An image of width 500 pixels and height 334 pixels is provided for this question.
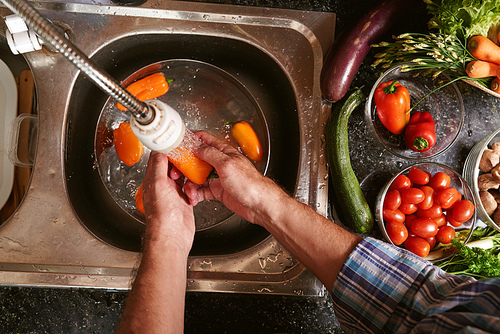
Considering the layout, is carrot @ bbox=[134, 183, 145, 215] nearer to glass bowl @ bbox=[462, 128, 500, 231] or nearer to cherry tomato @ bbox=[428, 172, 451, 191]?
cherry tomato @ bbox=[428, 172, 451, 191]

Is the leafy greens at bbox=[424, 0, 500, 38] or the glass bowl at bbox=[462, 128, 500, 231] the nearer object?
the leafy greens at bbox=[424, 0, 500, 38]

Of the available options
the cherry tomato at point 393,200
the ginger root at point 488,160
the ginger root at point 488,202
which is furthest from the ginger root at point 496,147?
the cherry tomato at point 393,200

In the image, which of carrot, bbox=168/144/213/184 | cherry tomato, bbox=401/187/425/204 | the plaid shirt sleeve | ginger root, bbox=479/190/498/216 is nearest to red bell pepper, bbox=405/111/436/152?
cherry tomato, bbox=401/187/425/204

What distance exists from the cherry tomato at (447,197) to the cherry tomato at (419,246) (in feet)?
0.42

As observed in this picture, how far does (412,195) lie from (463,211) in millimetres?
164

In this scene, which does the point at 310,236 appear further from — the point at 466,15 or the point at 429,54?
the point at 466,15

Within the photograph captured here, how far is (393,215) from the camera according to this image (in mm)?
974

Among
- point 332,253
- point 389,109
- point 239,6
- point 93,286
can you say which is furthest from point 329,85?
point 93,286

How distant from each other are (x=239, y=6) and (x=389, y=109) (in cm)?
55

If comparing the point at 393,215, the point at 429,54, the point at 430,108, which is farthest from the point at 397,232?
the point at 429,54

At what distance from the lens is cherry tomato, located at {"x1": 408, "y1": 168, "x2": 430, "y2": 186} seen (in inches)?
38.5

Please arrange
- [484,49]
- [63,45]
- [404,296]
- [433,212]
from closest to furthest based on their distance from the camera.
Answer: [63,45], [404,296], [484,49], [433,212]

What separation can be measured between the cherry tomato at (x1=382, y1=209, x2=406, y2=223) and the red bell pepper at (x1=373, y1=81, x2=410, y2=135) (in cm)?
26

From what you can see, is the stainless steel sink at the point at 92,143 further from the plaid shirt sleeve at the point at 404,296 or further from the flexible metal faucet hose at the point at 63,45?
the flexible metal faucet hose at the point at 63,45
